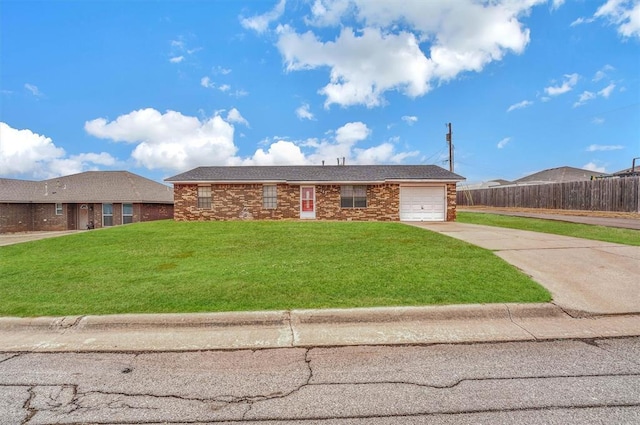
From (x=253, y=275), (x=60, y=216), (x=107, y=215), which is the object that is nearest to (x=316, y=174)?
(x=253, y=275)

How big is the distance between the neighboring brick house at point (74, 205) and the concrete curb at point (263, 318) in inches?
961

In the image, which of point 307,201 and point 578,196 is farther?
point 578,196

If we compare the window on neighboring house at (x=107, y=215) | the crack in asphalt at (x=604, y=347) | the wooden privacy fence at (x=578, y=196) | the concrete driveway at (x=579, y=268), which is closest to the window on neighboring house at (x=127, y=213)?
the window on neighboring house at (x=107, y=215)

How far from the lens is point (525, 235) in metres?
12.5

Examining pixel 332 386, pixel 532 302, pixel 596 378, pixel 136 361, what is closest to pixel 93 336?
pixel 136 361

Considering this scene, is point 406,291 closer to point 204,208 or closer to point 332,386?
point 332,386

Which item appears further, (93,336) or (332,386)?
(93,336)

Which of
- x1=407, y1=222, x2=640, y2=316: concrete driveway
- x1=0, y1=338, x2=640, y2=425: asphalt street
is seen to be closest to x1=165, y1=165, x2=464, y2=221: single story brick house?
x1=407, y1=222, x2=640, y2=316: concrete driveway

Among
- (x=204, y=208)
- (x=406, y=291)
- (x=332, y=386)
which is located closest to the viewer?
(x=332, y=386)

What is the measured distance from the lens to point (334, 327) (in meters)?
4.97

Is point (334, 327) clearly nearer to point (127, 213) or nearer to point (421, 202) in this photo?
point (421, 202)

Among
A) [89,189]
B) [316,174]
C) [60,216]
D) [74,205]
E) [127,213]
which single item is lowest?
[60,216]

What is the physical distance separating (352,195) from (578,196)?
16.7m

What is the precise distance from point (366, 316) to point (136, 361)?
2984mm
